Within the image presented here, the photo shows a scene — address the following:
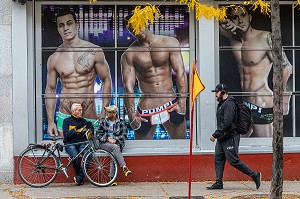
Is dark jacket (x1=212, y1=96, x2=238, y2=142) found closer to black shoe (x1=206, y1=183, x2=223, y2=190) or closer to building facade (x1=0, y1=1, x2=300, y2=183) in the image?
black shoe (x1=206, y1=183, x2=223, y2=190)

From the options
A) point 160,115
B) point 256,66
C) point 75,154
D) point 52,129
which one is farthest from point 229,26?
point 52,129

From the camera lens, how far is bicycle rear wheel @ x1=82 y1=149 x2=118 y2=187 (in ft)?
38.6

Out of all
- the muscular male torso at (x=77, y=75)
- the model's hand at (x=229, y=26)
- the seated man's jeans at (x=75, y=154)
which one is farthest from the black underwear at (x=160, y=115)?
the model's hand at (x=229, y=26)

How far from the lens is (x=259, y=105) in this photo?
12.9 m

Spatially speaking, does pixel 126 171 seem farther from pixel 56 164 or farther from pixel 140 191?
pixel 56 164

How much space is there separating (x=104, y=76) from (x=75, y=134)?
4.86ft

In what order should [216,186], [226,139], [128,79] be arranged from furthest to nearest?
[128,79] → [216,186] → [226,139]

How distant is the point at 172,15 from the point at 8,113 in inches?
157

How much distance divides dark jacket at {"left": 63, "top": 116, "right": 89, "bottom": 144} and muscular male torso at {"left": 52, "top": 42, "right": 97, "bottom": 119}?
2.10ft

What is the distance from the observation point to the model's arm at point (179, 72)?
41.7 ft

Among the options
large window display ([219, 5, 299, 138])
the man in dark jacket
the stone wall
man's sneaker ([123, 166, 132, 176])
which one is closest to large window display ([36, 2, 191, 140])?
the stone wall

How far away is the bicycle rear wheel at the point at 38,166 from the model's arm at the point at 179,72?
9.01 ft

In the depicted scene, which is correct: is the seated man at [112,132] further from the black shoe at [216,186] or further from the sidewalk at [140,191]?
the black shoe at [216,186]

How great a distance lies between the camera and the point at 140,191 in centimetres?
1137
